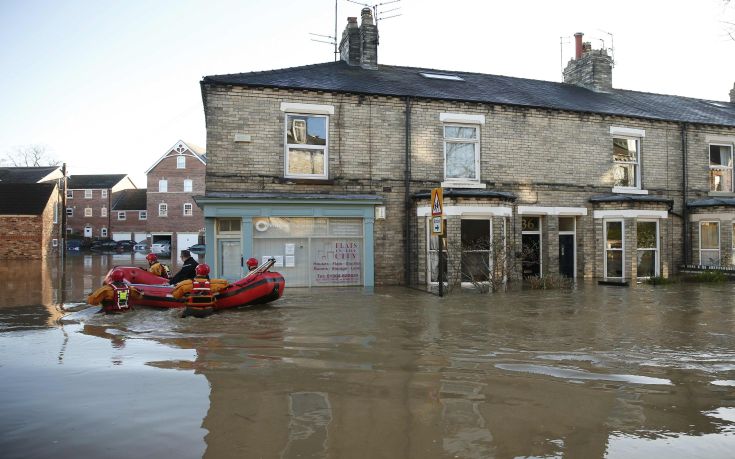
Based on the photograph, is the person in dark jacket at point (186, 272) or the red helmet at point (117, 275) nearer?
the red helmet at point (117, 275)

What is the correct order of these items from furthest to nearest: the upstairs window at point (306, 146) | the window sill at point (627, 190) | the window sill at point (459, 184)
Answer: the window sill at point (627, 190), the window sill at point (459, 184), the upstairs window at point (306, 146)

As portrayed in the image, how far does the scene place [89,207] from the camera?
65.9 m

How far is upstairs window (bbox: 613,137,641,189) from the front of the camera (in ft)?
62.6

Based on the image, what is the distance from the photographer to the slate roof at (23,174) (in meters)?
56.6

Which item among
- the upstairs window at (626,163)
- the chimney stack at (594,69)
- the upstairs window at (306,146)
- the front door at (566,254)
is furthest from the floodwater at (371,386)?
the chimney stack at (594,69)

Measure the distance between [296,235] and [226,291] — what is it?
4937 mm

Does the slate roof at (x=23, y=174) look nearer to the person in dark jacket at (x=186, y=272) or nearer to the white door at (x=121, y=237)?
the white door at (x=121, y=237)

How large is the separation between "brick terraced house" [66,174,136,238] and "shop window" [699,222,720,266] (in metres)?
64.1

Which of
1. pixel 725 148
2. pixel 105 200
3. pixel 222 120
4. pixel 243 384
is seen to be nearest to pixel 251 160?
pixel 222 120

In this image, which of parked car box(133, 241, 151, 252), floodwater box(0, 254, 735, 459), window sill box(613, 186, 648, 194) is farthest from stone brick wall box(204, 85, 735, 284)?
parked car box(133, 241, 151, 252)

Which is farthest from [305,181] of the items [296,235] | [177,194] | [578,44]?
[177,194]

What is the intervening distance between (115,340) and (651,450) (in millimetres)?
7159

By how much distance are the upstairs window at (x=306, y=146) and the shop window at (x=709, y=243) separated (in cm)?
1448

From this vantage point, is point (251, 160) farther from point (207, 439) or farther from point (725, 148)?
point (725, 148)
